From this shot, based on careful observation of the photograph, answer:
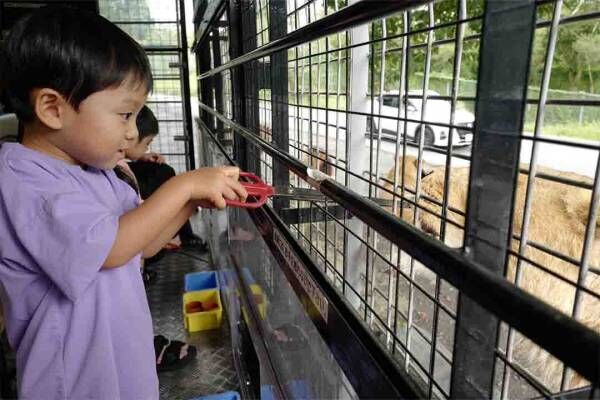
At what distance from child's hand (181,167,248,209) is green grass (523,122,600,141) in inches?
19.4

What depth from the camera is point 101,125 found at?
0.76m

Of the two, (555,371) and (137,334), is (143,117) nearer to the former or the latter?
(137,334)

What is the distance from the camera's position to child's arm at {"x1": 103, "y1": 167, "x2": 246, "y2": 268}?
0.73 metres

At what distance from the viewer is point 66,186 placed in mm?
770

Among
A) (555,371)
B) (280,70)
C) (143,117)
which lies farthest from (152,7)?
(555,371)

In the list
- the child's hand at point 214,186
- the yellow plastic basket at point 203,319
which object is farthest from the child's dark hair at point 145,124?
the child's hand at point 214,186

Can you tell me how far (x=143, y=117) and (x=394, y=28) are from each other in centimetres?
148

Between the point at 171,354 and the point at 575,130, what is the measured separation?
1.85 m

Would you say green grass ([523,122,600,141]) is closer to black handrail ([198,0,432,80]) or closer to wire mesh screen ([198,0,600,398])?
wire mesh screen ([198,0,600,398])

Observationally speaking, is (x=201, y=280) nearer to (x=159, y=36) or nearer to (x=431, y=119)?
(x=431, y=119)

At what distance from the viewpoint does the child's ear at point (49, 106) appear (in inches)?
28.0

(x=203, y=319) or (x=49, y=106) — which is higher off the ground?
(x=49, y=106)

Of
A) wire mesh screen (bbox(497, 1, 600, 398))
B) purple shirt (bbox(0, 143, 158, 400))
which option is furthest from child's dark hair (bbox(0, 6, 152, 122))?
wire mesh screen (bbox(497, 1, 600, 398))

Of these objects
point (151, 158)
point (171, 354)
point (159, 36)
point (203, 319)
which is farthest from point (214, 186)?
point (159, 36)
